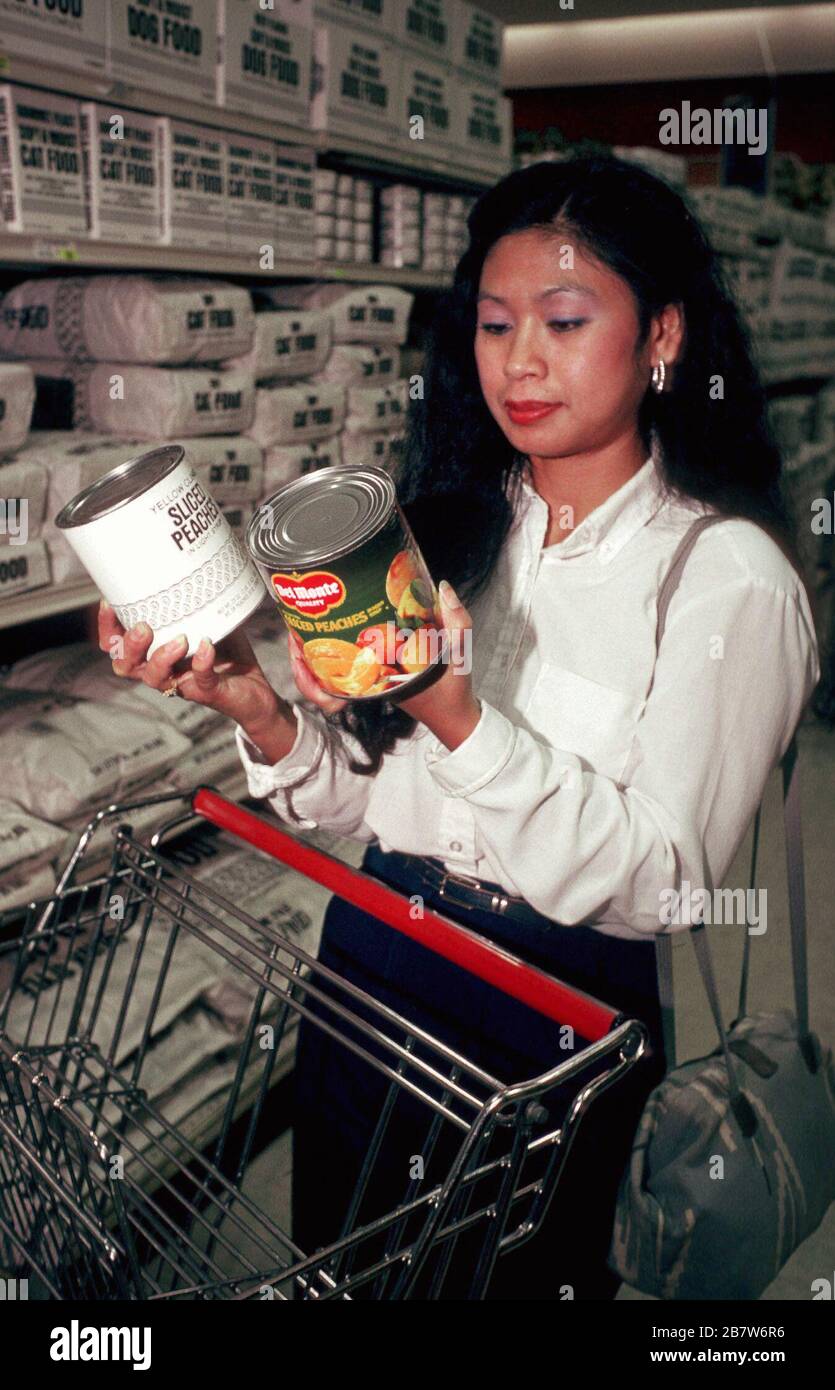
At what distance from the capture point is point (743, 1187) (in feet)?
3.67

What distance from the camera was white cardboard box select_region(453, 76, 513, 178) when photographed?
260 cm

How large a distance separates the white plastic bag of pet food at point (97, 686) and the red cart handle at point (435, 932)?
800 millimetres

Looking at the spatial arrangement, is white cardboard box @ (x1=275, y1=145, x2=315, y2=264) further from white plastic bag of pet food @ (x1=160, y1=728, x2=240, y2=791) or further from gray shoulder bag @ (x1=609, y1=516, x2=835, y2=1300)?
gray shoulder bag @ (x1=609, y1=516, x2=835, y2=1300)

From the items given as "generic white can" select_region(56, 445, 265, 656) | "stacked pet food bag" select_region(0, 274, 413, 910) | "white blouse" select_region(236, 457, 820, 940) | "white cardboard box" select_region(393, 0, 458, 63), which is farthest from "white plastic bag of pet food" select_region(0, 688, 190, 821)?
"white cardboard box" select_region(393, 0, 458, 63)

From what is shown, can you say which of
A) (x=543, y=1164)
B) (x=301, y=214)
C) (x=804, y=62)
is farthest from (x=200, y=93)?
(x=804, y=62)

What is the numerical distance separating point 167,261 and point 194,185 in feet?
0.50

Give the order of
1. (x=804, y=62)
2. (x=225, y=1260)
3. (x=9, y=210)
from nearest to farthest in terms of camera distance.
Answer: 1. (x=9, y=210)
2. (x=225, y=1260)
3. (x=804, y=62)

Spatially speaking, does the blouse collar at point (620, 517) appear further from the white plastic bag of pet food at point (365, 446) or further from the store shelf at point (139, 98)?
the white plastic bag of pet food at point (365, 446)

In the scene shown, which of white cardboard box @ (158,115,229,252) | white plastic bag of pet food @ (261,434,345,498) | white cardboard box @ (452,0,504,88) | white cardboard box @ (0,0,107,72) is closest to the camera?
white cardboard box @ (0,0,107,72)

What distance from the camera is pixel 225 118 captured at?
A: 1.91 meters

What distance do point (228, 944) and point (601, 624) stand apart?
117cm

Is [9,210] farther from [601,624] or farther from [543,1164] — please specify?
[543,1164]

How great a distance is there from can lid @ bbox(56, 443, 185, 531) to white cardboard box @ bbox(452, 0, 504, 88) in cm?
213

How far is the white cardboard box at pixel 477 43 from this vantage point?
8.36 feet
